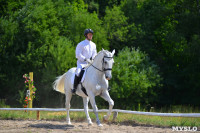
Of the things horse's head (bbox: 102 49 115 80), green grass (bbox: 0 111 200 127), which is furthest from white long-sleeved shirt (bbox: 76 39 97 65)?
green grass (bbox: 0 111 200 127)

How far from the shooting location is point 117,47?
32812mm

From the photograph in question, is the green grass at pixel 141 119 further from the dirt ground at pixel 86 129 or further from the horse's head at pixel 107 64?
the horse's head at pixel 107 64

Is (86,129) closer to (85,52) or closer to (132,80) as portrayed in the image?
(85,52)

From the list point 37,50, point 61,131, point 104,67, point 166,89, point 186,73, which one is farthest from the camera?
point 166,89

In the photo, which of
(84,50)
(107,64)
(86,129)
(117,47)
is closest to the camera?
(86,129)

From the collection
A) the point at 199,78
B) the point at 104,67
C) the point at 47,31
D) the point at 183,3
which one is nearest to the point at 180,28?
the point at 183,3

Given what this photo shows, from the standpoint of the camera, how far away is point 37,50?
27.6m

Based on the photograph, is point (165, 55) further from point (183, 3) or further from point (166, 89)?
point (183, 3)

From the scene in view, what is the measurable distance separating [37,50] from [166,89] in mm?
13845

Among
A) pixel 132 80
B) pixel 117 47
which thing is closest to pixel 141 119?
pixel 132 80

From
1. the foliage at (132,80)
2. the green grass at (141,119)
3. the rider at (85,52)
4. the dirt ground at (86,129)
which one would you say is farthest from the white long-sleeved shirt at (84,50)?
the foliage at (132,80)

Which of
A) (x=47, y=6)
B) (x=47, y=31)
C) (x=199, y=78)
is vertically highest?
(x=47, y=6)

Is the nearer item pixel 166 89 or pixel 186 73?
pixel 186 73

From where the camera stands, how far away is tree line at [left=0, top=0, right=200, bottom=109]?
27.2 meters
